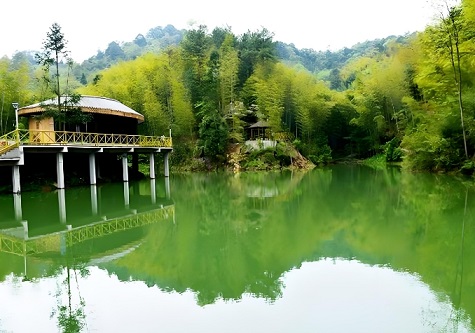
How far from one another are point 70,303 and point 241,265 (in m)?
2.63

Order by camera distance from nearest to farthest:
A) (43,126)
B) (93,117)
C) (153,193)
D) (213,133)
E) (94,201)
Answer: (94,201) < (153,193) < (43,126) < (93,117) < (213,133)

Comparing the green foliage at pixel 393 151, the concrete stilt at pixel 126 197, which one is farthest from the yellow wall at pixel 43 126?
the green foliage at pixel 393 151

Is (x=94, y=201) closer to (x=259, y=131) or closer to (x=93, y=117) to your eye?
(x=93, y=117)

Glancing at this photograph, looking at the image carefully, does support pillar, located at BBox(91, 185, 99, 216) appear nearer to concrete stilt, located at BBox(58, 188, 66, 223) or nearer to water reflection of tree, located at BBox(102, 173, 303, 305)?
concrete stilt, located at BBox(58, 188, 66, 223)

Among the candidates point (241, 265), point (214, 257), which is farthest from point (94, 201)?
point (241, 265)

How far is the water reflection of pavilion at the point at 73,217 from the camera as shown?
350 inches

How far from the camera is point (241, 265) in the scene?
268 inches

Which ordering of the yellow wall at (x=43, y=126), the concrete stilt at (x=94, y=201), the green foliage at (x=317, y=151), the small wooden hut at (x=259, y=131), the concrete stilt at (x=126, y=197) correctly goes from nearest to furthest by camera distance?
the concrete stilt at (x=94, y=201) < the concrete stilt at (x=126, y=197) < the yellow wall at (x=43, y=126) < the small wooden hut at (x=259, y=131) < the green foliage at (x=317, y=151)

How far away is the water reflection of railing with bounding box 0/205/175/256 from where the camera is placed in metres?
8.33

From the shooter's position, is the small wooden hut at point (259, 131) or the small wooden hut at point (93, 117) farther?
the small wooden hut at point (259, 131)

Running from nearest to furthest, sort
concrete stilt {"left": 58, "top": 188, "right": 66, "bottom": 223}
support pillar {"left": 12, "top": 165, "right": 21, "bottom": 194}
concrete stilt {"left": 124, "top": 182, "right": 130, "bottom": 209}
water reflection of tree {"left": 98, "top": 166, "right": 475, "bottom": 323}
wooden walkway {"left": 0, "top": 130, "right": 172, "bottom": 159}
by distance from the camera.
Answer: water reflection of tree {"left": 98, "top": 166, "right": 475, "bottom": 323}
concrete stilt {"left": 58, "top": 188, "right": 66, "bottom": 223}
concrete stilt {"left": 124, "top": 182, "right": 130, "bottom": 209}
wooden walkway {"left": 0, "top": 130, "right": 172, "bottom": 159}
support pillar {"left": 12, "top": 165, "right": 21, "bottom": 194}

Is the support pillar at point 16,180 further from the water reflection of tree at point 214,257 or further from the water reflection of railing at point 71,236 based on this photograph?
the water reflection of tree at point 214,257

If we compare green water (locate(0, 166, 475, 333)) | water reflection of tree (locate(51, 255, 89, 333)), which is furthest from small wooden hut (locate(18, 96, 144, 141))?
water reflection of tree (locate(51, 255, 89, 333))

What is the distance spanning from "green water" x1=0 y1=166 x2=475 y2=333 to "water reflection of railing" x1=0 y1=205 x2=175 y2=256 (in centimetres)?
4
